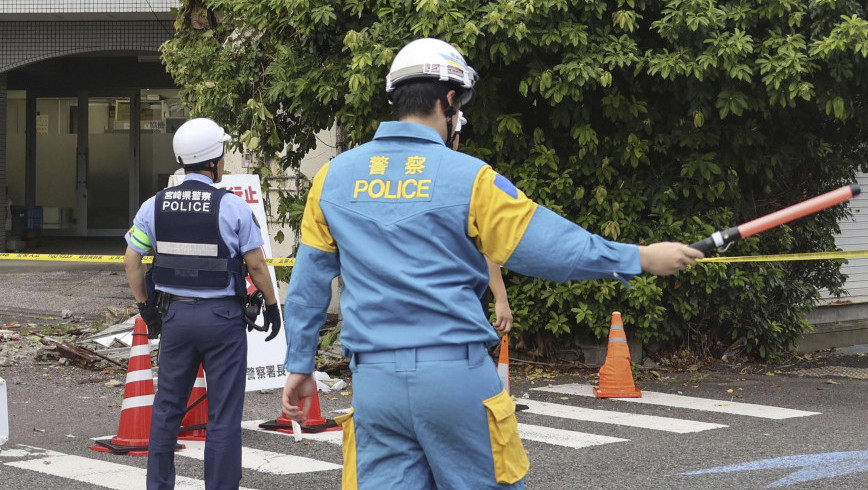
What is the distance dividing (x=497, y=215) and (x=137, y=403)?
481 centimetres

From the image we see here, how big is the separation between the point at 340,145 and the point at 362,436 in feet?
30.0

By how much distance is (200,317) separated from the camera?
5.54 m

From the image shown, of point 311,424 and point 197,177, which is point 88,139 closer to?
point 311,424

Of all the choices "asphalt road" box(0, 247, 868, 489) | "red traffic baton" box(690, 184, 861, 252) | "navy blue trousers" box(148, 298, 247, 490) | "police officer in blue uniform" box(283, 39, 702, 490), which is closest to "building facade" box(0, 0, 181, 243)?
"asphalt road" box(0, 247, 868, 489)

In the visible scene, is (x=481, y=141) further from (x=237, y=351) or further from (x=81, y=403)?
(x=237, y=351)

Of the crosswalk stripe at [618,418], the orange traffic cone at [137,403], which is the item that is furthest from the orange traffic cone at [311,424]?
the crosswalk stripe at [618,418]

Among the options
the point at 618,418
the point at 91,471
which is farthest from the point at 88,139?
the point at 91,471

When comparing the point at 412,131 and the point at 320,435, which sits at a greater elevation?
the point at 412,131

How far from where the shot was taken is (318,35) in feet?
33.5

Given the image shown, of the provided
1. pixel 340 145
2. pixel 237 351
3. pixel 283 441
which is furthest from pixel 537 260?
pixel 340 145

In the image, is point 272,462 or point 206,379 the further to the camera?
point 272,462

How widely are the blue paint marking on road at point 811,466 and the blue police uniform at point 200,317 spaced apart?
9.13ft

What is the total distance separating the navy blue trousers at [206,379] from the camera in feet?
18.0

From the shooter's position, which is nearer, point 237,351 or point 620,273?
point 620,273
